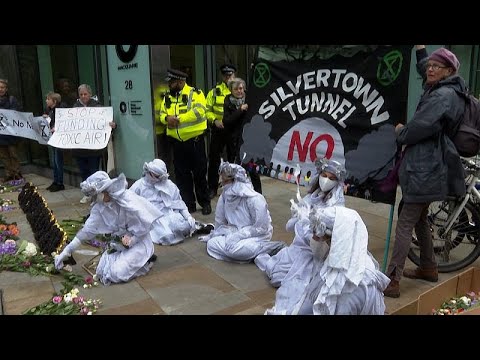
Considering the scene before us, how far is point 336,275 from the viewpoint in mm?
2580

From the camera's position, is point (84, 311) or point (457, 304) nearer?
point (457, 304)

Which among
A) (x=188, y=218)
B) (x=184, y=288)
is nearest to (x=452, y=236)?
(x=184, y=288)

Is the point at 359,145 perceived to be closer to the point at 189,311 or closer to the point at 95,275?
the point at 189,311

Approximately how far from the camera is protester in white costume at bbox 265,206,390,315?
8.13 ft

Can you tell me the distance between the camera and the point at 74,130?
21.9 ft

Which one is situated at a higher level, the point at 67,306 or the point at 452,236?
the point at 452,236

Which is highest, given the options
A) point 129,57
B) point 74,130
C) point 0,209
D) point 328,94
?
point 129,57

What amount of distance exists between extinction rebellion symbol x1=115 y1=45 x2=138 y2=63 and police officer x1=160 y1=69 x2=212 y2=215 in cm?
75

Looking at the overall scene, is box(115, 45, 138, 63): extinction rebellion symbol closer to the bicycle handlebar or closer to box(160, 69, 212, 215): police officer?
box(160, 69, 212, 215): police officer

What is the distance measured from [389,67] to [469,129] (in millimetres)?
770

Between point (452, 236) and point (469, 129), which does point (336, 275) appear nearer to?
point (469, 129)

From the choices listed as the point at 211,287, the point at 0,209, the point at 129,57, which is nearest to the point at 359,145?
the point at 211,287

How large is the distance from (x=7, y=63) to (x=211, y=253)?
7.15 meters

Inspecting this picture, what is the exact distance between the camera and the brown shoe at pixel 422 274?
3.84 meters
